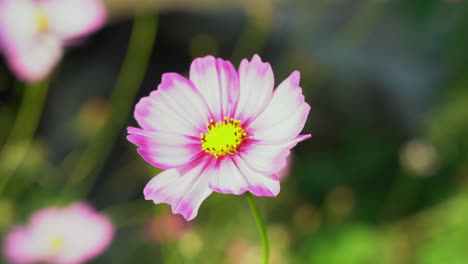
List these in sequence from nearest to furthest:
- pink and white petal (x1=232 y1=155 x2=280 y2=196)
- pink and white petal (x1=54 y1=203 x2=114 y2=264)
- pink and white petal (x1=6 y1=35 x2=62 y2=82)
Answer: pink and white petal (x1=232 y1=155 x2=280 y2=196), pink and white petal (x1=6 y1=35 x2=62 y2=82), pink and white petal (x1=54 y1=203 x2=114 y2=264)

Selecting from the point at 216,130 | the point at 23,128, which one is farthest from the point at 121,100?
the point at 216,130

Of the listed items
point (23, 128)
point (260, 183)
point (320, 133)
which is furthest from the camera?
point (320, 133)

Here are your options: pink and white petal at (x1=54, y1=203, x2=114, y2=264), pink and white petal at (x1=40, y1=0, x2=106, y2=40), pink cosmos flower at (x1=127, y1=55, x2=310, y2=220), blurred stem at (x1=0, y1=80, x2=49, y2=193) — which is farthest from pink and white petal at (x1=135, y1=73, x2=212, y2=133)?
blurred stem at (x1=0, y1=80, x2=49, y2=193)

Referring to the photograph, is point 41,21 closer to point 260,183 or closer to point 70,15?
point 70,15

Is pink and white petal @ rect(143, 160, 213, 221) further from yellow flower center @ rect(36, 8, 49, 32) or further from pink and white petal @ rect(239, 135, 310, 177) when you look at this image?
yellow flower center @ rect(36, 8, 49, 32)

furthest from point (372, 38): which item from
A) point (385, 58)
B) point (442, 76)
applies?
point (442, 76)
